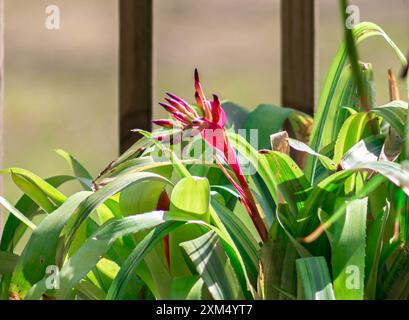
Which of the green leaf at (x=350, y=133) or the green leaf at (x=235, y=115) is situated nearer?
the green leaf at (x=350, y=133)

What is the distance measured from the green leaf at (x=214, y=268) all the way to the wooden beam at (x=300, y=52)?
76 cm

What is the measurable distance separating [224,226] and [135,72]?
66 centimetres

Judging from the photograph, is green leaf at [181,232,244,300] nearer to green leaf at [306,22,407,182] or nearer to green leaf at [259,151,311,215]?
green leaf at [259,151,311,215]

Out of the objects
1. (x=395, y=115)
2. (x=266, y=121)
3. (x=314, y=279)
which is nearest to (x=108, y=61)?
(x=266, y=121)

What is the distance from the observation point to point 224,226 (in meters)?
1.19

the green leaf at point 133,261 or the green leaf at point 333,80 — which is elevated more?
the green leaf at point 333,80

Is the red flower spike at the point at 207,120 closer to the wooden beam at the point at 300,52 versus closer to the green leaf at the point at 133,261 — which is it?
the green leaf at the point at 133,261

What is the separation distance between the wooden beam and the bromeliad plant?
47 centimetres

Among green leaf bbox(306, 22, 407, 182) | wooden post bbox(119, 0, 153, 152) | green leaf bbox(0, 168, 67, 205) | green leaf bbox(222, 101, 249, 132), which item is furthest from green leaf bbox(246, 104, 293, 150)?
green leaf bbox(0, 168, 67, 205)

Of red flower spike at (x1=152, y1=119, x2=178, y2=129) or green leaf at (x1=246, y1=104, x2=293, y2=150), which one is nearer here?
red flower spike at (x1=152, y1=119, x2=178, y2=129)

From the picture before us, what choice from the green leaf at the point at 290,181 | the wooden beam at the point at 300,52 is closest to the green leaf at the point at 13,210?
the green leaf at the point at 290,181

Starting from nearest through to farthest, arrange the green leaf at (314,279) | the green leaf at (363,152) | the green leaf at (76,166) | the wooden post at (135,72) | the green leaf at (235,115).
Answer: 1. the green leaf at (314,279)
2. the green leaf at (363,152)
3. the green leaf at (76,166)
4. the green leaf at (235,115)
5. the wooden post at (135,72)

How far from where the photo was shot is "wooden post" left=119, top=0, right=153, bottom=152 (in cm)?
175

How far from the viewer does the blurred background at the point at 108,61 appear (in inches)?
207
